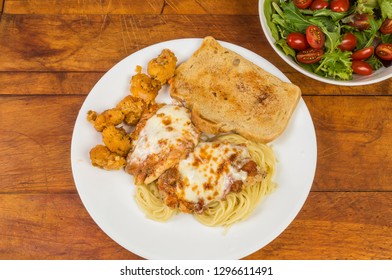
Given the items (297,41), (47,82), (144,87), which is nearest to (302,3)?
(297,41)

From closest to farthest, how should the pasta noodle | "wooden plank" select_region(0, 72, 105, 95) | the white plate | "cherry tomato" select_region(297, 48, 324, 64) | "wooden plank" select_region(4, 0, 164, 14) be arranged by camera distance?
the white plate
the pasta noodle
"cherry tomato" select_region(297, 48, 324, 64)
"wooden plank" select_region(0, 72, 105, 95)
"wooden plank" select_region(4, 0, 164, 14)

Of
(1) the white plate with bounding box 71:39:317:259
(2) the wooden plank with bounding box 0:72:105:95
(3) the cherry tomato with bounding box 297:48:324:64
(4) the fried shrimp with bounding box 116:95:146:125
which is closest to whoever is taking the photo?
(1) the white plate with bounding box 71:39:317:259

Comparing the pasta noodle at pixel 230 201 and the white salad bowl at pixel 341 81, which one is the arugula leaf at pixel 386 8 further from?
the pasta noodle at pixel 230 201

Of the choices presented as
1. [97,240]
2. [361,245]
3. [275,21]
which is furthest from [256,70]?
[97,240]

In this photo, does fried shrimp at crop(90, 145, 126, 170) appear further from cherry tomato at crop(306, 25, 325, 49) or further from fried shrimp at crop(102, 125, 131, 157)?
cherry tomato at crop(306, 25, 325, 49)

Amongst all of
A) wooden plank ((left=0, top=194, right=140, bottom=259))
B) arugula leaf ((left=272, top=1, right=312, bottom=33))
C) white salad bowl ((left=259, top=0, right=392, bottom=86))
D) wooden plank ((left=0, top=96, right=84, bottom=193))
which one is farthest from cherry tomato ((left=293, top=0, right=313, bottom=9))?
wooden plank ((left=0, top=194, right=140, bottom=259))
